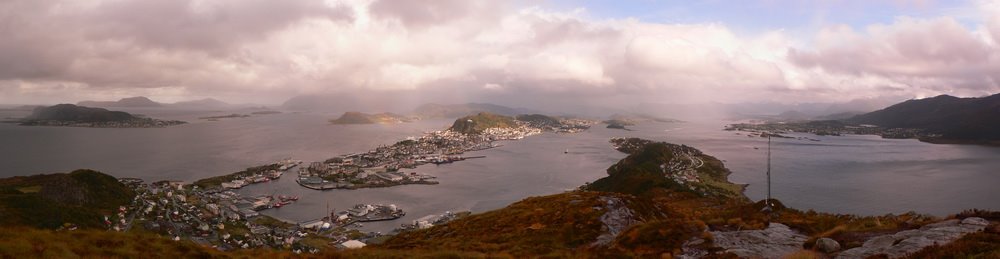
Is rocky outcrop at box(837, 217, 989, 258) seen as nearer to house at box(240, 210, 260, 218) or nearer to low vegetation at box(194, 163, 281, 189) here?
house at box(240, 210, 260, 218)

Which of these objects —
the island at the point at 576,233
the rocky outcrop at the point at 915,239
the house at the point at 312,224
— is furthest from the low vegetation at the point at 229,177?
the rocky outcrop at the point at 915,239

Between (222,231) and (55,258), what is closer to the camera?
(55,258)

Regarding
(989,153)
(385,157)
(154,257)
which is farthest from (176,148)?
(989,153)

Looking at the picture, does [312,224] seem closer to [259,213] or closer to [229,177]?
[259,213]

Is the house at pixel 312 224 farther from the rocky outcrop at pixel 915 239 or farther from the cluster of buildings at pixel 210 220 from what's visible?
the rocky outcrop at pixel 915 239

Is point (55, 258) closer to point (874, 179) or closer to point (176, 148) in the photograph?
point (874, 179)

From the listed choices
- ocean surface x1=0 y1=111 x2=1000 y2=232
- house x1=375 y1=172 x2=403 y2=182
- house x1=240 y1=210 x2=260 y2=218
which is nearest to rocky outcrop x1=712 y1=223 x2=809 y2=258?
ocean surface x1=0 y1=111 x2=1000 y2=232
